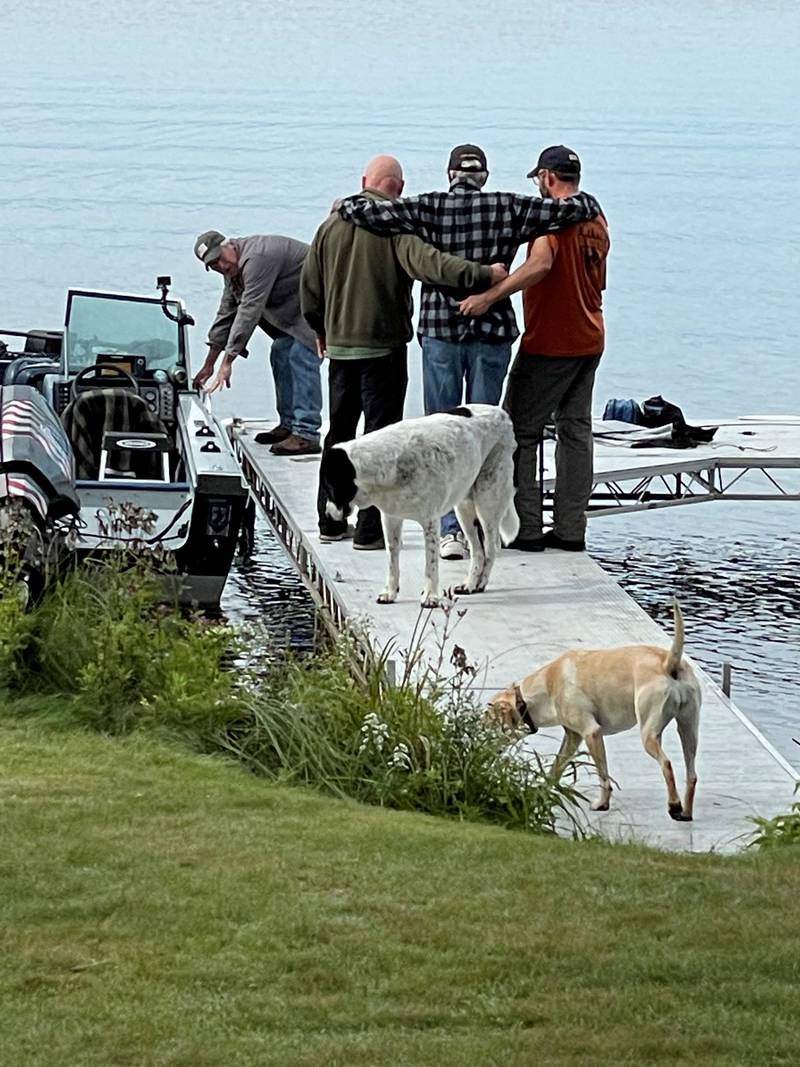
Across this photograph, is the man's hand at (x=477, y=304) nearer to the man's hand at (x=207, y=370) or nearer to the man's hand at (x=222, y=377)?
the man's hand at (x=222, y=377)

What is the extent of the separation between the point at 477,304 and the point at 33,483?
203cm

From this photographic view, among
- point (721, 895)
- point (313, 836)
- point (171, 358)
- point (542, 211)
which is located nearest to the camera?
point (721, 895)

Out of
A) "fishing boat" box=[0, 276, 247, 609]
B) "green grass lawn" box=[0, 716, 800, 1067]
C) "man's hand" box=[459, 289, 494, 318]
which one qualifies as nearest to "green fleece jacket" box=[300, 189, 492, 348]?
"man's hand" box=[459, 289, 494, 318]

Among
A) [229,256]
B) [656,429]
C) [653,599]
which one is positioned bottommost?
[653,599]

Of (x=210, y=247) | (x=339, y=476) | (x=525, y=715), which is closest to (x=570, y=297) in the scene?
(x=339, y=476)

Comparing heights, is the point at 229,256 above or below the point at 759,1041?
above

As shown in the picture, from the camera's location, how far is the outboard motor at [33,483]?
793cm

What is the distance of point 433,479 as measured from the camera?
8.32 meters

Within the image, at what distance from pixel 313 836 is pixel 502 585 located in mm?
3578

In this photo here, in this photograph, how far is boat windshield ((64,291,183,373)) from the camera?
12.0 meters

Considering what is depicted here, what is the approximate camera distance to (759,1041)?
403 centimetres

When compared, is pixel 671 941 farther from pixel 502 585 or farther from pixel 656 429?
pixel 656 429

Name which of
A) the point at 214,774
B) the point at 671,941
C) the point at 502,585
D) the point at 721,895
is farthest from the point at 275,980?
the point at 502,585

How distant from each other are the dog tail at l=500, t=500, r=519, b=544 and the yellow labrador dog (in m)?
2.46
